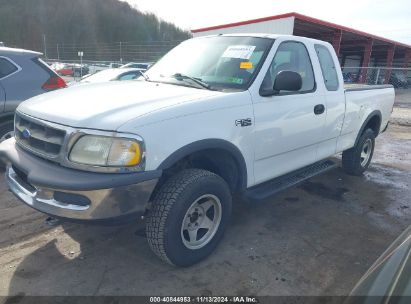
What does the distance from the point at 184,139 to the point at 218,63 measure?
124cm

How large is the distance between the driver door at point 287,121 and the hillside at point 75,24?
49068 millimetres

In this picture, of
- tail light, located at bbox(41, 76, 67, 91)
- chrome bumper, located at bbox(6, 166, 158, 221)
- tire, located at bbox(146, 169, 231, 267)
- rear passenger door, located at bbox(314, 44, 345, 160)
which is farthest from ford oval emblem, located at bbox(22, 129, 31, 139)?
rear passenger door, located at bbox(314, 44, 345, 160)

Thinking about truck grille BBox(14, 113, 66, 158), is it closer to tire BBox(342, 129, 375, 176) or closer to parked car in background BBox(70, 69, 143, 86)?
tire BBox(342, 129, 375, 176)

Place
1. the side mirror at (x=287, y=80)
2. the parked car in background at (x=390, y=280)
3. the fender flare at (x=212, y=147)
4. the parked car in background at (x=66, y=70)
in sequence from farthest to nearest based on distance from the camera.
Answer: the parked car in background at (x=66, y=70), the side mirror at (x=287, y=80), the fender flare at (x=212, y=147), the parked car in background at (x=390, y=280)

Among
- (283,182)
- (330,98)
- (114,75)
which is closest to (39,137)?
(283,182)

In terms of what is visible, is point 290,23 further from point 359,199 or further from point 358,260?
point 358,260

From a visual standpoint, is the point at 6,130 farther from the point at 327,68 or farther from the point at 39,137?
the point at 327,68

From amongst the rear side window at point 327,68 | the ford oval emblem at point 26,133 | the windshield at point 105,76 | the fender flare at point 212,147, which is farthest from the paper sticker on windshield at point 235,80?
the windshield at point 105,76

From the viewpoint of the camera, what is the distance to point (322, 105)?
4203 millimetres

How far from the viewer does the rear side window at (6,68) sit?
5.14 meters

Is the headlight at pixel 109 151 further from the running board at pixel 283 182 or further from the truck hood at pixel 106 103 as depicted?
the running board at pixel 283 182

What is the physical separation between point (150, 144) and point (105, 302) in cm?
120

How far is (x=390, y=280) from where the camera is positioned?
1353mm

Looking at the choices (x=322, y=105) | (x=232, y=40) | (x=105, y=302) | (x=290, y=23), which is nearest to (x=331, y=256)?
(x=322, y=105)
